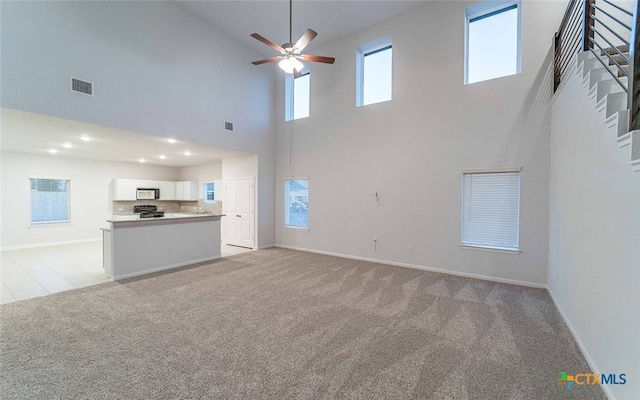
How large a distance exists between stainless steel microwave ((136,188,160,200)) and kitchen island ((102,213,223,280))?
4.26m

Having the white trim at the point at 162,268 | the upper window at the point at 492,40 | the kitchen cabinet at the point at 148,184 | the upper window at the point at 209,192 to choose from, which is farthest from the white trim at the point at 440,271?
the kitchen cabinet at the point at 148,184

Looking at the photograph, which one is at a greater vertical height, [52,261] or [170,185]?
[170,185]

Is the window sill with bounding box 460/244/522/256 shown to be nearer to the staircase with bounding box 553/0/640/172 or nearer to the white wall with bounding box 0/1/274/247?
the staircase with bounding box 553/0/640/172

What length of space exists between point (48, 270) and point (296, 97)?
7.06 m

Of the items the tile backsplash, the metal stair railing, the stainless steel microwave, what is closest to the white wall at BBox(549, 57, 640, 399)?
the metal stair railing

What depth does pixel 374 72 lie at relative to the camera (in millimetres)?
6160

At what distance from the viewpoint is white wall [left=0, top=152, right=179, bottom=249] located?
266 inches

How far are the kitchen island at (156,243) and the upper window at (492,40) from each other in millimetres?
6534

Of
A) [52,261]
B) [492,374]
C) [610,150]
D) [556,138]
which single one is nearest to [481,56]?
[556,138]

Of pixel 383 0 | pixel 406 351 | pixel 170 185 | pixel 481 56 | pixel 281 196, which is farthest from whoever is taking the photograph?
pixel 170 185

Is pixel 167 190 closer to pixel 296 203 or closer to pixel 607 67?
pixel 296 203

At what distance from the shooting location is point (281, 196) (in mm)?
7676

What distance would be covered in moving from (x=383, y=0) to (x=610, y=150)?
494 cm

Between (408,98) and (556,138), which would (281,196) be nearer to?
(408,98)
